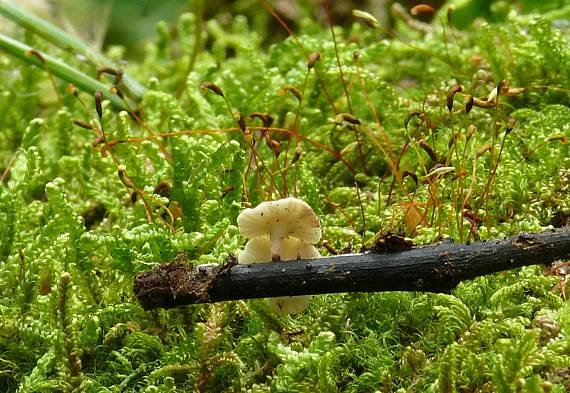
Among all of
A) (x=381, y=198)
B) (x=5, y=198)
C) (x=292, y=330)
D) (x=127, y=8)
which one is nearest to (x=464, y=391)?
(x=292, y=330)

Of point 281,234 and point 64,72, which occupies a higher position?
point 64,72

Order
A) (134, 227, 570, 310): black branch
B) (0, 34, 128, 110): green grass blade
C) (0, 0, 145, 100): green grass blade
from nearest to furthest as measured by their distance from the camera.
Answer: (134, 227, 570, 310): black branch, (0, 34, 128, 110): green grass blade, (0, 0, 145, 100): green grass blade

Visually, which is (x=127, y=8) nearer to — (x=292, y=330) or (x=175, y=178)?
(x=175, y=178)

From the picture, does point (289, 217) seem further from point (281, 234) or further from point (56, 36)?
point (56, 36)

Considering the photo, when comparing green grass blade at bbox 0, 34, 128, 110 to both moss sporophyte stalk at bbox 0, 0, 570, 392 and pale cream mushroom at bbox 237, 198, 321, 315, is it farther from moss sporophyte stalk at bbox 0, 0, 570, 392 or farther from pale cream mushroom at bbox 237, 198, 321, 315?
pale cream mushroom at bbox 237, 198, 321, 315

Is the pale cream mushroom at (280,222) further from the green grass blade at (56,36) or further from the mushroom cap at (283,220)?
the green grass blade at (56,36)

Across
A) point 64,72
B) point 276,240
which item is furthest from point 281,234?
point 64,72

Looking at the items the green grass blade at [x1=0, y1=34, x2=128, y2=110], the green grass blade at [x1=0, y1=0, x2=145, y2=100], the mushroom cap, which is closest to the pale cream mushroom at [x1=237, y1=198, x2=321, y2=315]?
the mushroom cap

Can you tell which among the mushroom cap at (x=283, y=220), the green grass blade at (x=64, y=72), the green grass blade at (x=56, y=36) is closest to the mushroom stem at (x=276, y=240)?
the mushroom cap at (x=283, y=220)
